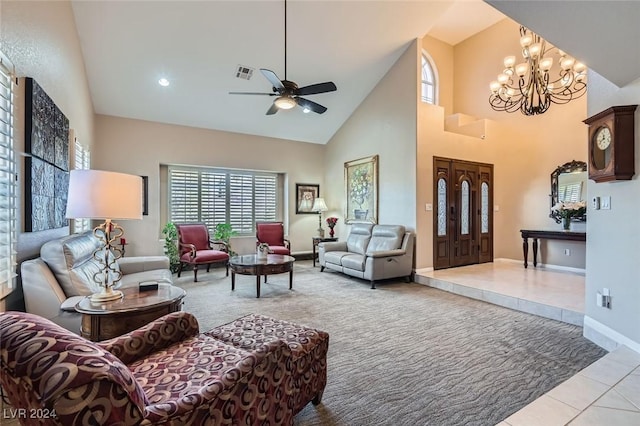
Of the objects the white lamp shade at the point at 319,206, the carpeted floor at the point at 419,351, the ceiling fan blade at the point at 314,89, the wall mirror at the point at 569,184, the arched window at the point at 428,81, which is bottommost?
the carpeted floor at the point at 419,351

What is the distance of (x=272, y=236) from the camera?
6625 mm

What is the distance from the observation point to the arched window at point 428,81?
22.0 feet

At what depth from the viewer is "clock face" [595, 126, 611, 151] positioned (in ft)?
8.80

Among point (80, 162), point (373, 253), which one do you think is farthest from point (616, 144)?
point (80, 162)

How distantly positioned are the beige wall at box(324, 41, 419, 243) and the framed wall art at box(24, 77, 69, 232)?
192 inches

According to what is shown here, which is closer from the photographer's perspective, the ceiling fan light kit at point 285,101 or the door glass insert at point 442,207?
the ceiling fan light kit at point 285,101

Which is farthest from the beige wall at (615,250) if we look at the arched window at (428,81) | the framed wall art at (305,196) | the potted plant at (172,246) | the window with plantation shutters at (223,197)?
the potted plant at (172,246)

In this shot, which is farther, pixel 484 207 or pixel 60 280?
pixel 484 207

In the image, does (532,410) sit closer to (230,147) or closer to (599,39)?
(599,39)

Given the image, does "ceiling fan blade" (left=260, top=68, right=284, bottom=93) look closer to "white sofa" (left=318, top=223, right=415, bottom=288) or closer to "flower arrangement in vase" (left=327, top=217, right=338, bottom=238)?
"white sofa" (left=318, top=223, right=415, bottom=288)

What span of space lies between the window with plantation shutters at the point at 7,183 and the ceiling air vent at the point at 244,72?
11.6 feet

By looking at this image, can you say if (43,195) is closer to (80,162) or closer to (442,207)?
(80,162)

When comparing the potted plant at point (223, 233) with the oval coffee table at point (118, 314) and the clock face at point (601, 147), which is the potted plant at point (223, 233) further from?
the clock face at point (601, 147)

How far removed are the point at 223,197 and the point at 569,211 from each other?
22.2ft
